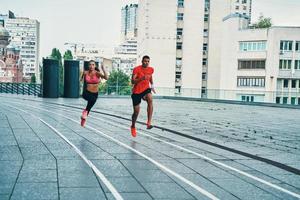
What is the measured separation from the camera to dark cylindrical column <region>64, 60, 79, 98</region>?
30891 mm

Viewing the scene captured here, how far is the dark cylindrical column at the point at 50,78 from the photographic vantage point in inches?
1171

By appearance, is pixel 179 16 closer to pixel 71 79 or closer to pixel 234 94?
pixel 234 94

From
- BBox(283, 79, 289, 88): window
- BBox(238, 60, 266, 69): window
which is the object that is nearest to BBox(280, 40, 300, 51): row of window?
BBox(238, 60, 266, 69): window

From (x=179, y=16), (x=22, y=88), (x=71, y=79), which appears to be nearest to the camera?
(x=71, y=79)

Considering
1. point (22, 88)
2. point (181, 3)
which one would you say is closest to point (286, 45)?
point (181, 3)

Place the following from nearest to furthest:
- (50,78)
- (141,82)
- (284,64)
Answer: (141,82) < (50,78) < (284,64)

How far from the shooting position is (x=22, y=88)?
127 feet

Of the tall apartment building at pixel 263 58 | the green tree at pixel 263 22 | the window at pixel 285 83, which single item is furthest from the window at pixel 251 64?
the green tree at pixel 263 22

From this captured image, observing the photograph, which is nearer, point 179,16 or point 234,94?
point 234,94

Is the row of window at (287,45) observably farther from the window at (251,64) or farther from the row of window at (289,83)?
the row of window at (289,83)

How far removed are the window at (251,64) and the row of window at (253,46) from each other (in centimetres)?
189

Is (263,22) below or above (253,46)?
above

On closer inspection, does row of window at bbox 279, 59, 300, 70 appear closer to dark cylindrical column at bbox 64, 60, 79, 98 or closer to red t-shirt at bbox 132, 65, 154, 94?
dark cylindrical column at bbox 64, 60, 79, 98

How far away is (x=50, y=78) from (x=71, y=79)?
177cm
